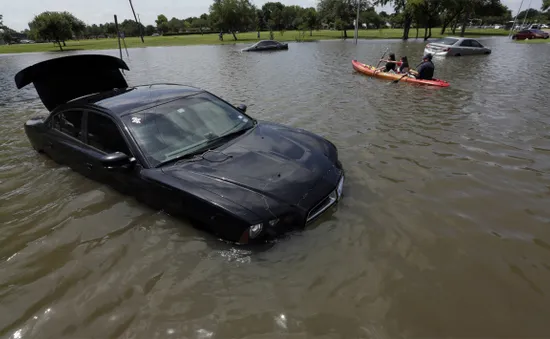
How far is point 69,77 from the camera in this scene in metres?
5.90

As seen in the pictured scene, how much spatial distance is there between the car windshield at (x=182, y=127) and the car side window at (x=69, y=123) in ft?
3.83

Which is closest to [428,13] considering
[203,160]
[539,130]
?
[539,130]

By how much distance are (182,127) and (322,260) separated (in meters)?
2.48

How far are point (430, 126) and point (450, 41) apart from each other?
833 inches

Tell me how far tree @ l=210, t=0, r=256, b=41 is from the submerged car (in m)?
57.3

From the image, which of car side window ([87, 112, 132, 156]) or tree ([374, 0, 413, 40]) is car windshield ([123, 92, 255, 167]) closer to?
car side window ([87, 112, 132, 156])

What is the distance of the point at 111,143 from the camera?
13.9 ft

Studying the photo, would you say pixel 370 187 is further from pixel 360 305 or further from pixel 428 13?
pixel 428 13

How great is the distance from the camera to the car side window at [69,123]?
4.80 meters

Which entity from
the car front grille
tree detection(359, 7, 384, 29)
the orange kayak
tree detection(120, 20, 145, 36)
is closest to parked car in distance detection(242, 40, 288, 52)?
the orange kayak

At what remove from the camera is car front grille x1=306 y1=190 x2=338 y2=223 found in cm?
355

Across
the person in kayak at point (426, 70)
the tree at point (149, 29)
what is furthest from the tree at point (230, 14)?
the tree at point (149, 29)

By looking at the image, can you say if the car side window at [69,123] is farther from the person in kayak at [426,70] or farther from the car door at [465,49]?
the car door at [465,49]

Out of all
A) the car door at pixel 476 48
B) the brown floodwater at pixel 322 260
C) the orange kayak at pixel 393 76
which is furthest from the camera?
the car door at pixel 476 48
